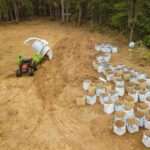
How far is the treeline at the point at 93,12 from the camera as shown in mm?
11527

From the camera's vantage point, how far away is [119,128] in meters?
5.85

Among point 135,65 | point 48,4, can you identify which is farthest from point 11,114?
point 48,4

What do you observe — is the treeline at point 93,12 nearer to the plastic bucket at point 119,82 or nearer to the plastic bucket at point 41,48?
the plastic bucket at point 41,48

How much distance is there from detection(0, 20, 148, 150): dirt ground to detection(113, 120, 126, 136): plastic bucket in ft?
0.38

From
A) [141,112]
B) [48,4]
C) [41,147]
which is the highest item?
[48,4]

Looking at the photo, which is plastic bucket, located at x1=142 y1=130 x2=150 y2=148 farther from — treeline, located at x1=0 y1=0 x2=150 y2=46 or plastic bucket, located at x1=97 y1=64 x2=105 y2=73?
treeline, located at x1=0 y1=0 x2=150 y2=46

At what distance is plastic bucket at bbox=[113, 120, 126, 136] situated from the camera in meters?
5.85

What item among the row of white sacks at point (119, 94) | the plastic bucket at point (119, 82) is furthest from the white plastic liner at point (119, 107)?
the plastic bucket at point (119, 82)

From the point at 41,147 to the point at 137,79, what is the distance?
3.97m

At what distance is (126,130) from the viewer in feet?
19.7

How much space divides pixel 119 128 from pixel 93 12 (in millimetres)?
9964

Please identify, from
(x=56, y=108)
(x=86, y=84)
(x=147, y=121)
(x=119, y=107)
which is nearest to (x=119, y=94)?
(x=119, y=107)

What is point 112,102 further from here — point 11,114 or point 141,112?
point 11,114

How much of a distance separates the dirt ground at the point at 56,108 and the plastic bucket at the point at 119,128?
116mm
